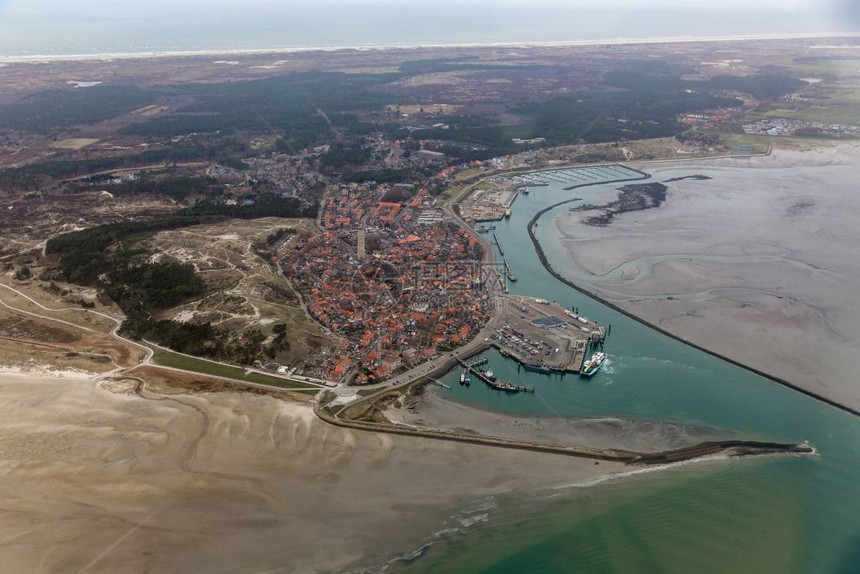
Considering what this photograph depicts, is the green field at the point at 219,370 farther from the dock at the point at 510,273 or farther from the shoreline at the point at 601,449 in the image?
the dock at the point at 510,273

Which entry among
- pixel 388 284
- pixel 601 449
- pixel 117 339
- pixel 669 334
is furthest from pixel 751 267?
pixel 117 339

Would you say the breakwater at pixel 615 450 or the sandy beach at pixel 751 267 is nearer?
the breakwater at pixel 615 450

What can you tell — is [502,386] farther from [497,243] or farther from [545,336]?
[497,243]

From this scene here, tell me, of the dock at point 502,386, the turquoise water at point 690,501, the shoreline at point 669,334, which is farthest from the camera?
the dock at point 502,386

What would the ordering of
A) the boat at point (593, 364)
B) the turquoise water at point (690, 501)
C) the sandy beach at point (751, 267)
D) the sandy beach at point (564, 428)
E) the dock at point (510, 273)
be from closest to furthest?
the turquoise water at point (690, 501)
the sandy beach at point (564, 428)
the boat at point (593, 364)
the sandy beach at point (751, 267)
the dock at point (510, 273)

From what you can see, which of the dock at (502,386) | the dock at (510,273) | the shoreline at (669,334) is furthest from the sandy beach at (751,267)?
the dock at (502,386)

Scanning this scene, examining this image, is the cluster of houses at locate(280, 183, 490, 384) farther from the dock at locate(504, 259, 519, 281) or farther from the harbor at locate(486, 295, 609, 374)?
the dock at locate(504, 259, 519, 281)

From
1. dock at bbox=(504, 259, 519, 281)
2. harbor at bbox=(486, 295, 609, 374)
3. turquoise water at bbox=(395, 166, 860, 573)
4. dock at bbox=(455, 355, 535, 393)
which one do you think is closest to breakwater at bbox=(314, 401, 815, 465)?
turquoise water at bbox=(395, 166, 860, 573)

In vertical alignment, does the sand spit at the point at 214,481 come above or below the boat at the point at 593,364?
below
